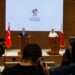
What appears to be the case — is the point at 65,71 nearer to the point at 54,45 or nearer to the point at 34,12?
the point at 54,45

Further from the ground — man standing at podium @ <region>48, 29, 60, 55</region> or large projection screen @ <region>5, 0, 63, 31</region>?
large projection screen @ <region>5, 0, 63, 31</region>

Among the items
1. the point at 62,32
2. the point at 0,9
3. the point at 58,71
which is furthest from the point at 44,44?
the point at 58,71

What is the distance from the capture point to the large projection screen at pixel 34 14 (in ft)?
30.9

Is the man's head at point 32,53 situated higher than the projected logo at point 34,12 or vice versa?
the projected logo at point 34,12

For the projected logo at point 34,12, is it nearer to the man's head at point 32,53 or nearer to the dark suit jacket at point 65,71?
the man's head at point 32,53

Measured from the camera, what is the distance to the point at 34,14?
9.47 metres

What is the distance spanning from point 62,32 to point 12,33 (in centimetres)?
159

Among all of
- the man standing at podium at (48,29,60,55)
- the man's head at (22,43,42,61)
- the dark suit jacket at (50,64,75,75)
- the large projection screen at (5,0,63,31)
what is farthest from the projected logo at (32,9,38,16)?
the dark suit jacket at (50,64,75,75)

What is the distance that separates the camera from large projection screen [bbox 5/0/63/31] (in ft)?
30.9

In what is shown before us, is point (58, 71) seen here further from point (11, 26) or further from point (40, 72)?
point (11, 26)

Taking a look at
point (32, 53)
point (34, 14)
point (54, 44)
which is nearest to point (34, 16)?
point (34, 14)

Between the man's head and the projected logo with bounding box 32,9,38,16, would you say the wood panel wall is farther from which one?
the man's head

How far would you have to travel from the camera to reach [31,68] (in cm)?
305

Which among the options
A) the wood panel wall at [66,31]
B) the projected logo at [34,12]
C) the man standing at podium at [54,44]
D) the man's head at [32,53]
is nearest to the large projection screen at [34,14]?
the projected logo at [34,12]
